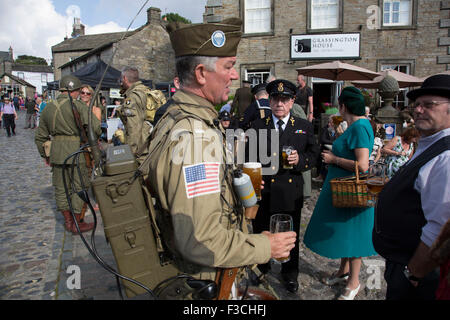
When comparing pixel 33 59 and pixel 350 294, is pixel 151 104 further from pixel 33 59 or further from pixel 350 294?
pixel 33 59

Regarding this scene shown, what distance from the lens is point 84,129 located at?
17.3ft

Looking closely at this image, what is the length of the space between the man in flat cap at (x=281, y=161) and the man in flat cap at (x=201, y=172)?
1785 mm

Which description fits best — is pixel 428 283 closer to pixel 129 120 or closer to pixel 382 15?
pixel 129 120

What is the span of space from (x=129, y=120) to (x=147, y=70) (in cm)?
2207

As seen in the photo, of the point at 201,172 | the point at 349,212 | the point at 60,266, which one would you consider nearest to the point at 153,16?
the point at 60,266

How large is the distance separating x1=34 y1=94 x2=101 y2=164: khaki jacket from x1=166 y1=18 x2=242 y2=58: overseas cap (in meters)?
3.79

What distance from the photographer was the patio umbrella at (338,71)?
32.1 feet

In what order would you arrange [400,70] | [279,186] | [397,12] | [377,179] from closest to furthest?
[377,179], [279,186], [397,12], [400,70]

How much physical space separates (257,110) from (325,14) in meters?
13.2

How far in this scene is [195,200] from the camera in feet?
4.37

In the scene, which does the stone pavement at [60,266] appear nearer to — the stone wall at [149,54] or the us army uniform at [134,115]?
the us army uniform at [134,115]
